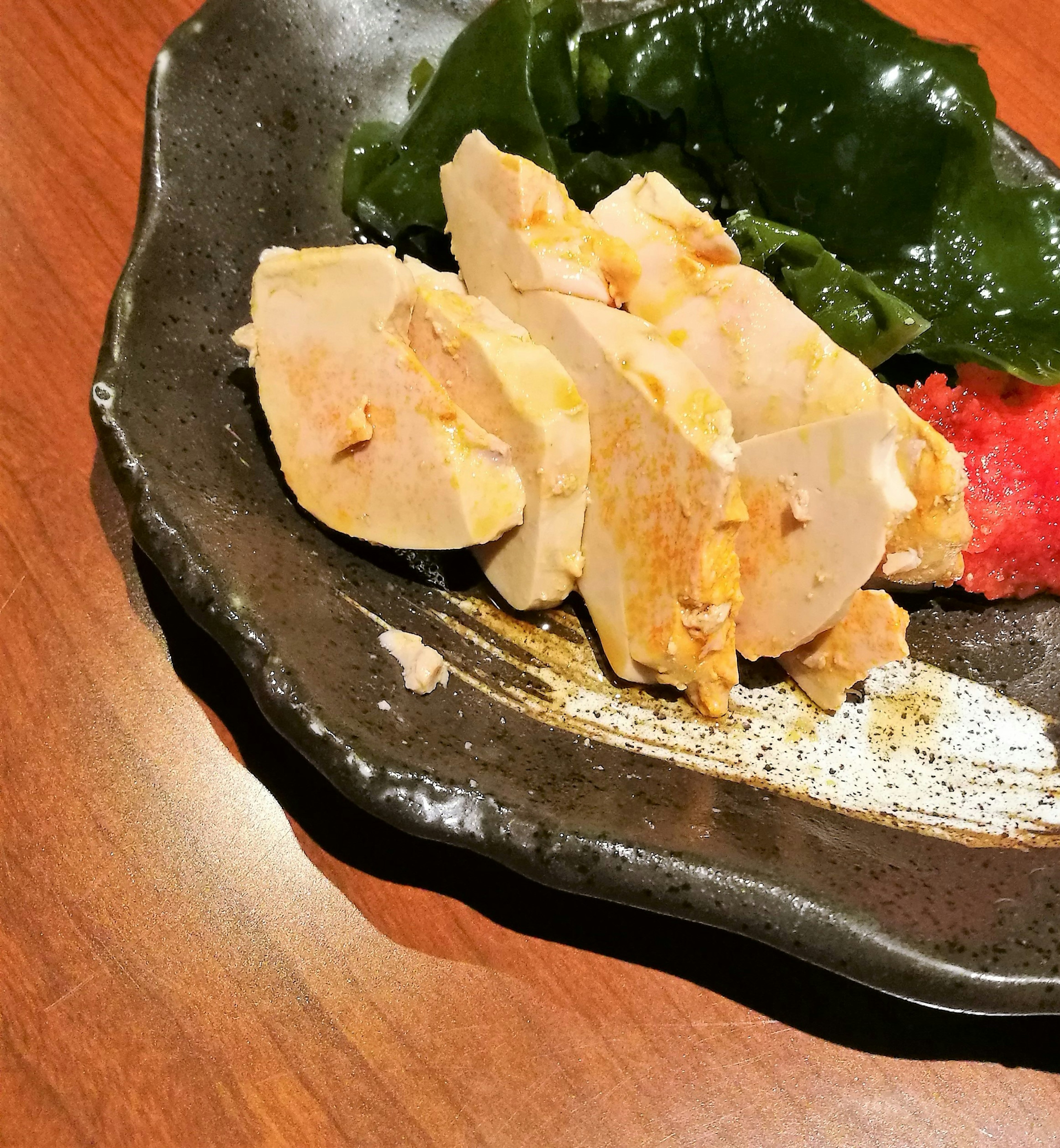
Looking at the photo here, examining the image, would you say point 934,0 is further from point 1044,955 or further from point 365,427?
point 1044,955

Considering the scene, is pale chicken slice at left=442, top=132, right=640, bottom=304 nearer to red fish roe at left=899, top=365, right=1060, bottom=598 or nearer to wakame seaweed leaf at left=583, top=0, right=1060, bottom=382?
wakame seaweed leaf at left=583, top=0, right=1060, bottom=382

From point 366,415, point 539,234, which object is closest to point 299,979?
point 366,415

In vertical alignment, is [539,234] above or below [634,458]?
above

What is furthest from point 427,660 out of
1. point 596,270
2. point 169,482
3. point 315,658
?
point 596,270

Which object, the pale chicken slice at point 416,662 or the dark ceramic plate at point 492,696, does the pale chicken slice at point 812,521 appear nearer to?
the dark ceramic plate at point 492,696

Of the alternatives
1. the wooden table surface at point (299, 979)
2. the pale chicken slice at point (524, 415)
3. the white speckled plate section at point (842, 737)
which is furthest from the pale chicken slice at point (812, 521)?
the wooden table surface at point (299, 979)

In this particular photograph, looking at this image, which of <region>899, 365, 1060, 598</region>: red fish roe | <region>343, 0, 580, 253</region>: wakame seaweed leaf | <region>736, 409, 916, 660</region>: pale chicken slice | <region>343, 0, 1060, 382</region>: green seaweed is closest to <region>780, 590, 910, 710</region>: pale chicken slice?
<region>736, 409, 916, 660</region>: pale chicken slice

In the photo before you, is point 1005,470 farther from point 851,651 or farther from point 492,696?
point 492,696
